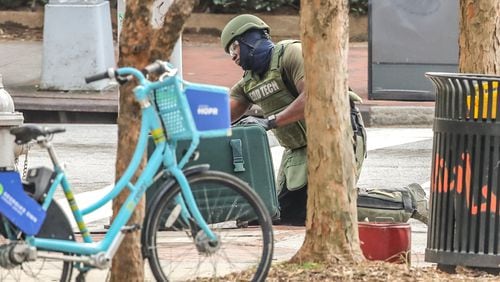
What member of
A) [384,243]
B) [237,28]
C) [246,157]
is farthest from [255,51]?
[384,243]

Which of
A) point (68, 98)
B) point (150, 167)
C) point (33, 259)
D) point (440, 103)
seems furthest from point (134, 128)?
point (68, 98)

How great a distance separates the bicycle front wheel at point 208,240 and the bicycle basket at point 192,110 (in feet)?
0.71

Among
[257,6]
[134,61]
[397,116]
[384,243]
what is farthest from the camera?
[257,6]

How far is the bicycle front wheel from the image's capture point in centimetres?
560

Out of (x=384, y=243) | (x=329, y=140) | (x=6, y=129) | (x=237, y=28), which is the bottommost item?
(x=384, y=243)

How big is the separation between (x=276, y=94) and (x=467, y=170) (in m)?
2.22

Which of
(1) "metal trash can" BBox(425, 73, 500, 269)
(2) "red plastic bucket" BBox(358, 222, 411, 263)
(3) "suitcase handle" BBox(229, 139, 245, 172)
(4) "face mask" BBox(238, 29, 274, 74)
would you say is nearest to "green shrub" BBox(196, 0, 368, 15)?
(4) "face mask" BBox(238, 29, 274, 74)

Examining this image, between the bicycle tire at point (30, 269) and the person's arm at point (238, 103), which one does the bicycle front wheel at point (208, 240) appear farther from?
the person's arm at point (238, 103)

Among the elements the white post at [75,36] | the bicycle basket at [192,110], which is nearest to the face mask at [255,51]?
the bicycle basket at [192,110]

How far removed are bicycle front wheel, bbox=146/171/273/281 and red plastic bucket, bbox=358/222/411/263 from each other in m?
1.11

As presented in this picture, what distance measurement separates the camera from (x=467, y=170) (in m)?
6.63

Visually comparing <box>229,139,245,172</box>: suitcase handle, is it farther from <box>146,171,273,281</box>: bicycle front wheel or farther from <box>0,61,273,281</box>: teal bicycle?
<box>0,61,273,281</box>: teal bicycle

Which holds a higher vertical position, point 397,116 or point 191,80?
point 191,80

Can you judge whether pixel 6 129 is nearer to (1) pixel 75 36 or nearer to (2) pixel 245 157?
(2) pixel 245 157
